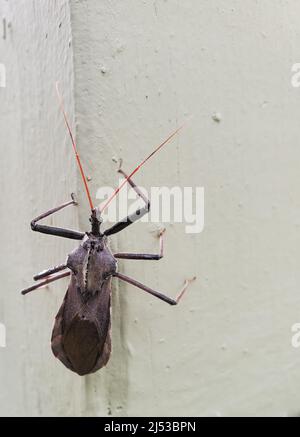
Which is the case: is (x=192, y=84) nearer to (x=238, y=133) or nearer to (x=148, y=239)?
(x=238, y=133)

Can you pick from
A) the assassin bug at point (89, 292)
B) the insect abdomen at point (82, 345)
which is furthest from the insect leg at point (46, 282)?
the insect abdomen at point (82, 345)

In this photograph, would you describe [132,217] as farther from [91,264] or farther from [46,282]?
[46,282]

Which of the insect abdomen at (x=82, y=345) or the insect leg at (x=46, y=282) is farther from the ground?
the insect leg at (x=46, y=282)

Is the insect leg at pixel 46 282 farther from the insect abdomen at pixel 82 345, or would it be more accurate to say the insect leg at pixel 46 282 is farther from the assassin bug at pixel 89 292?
the insect abdomen at pixel 82 345

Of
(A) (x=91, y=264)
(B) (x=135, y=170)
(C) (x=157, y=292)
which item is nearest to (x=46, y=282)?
(A) (x=91, y=264)

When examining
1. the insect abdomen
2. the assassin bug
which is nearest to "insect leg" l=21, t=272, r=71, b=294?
the assassin bug

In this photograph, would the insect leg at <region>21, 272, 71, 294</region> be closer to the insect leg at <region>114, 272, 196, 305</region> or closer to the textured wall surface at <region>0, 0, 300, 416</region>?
the textured wall surface at <region>0, 0, 300, 416</region>
